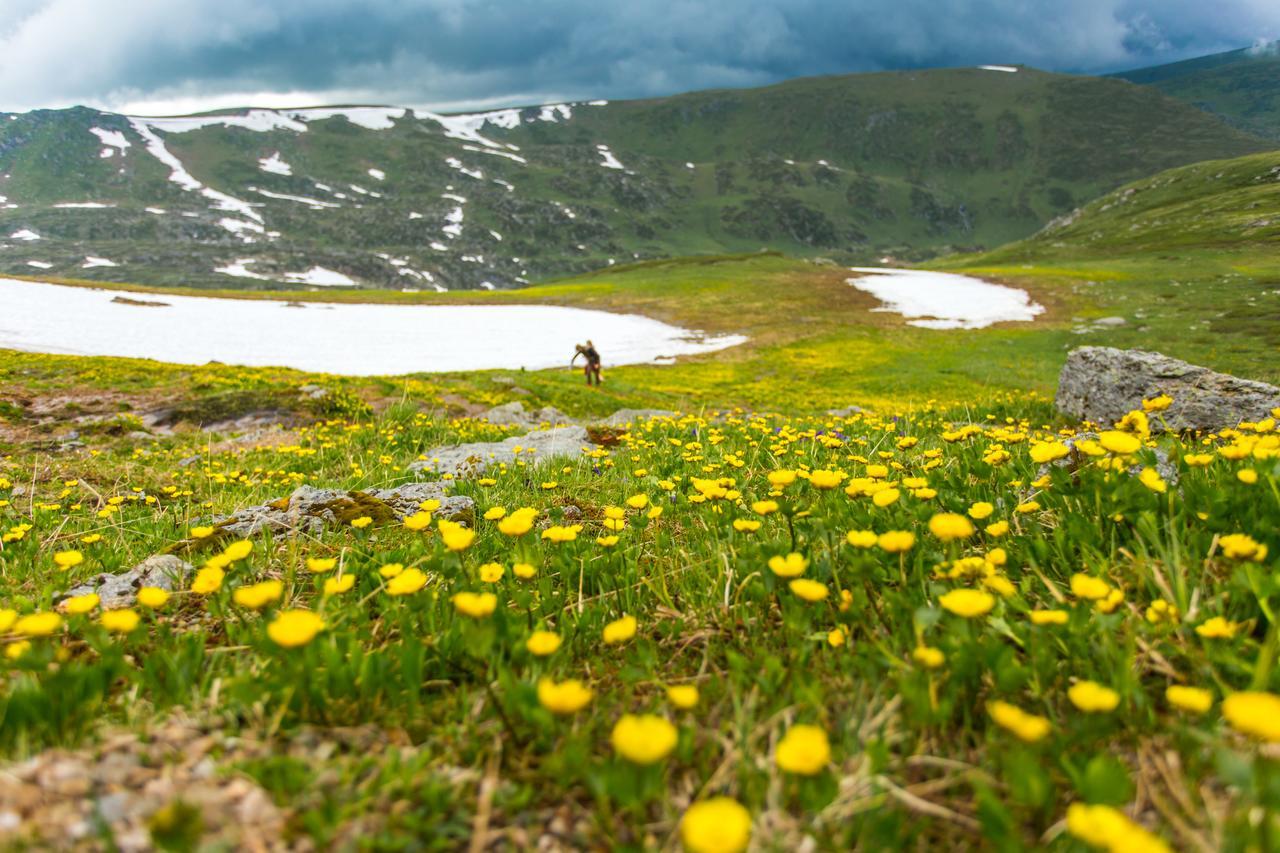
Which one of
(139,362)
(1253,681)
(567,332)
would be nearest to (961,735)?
(1253,681)

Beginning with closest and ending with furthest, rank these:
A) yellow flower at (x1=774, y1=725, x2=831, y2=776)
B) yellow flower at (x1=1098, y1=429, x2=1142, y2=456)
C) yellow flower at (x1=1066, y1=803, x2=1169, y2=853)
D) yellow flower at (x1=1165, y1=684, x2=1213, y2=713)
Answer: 1. yellow flower at (x1=1066, y1=803, x2=1169, y2=853)
2. yellow flower at (x1=774, y1=725, x2=831, y2=776)
3. yellow flower at (x1=1165, y1=684, x2=1213, y2=713)
4. yellow flower at (x1=1098, y1=429, x2=1142, y2=456)

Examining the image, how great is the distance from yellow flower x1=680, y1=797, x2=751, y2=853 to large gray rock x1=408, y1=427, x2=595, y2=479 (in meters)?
4.72

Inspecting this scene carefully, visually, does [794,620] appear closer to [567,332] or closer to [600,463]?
[600,463]

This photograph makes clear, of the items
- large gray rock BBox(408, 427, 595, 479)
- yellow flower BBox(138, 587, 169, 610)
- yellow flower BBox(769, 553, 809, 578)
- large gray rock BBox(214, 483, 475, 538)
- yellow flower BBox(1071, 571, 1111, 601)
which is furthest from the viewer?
large gray rock BBox(408, 427, 595, 479)

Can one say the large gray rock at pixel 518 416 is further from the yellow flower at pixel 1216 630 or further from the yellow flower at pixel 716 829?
the yellow flower at pixel 716 829

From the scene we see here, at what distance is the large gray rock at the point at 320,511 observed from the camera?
377 centimetres

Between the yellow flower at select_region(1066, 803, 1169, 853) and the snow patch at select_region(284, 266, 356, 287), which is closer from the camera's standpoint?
the yellow flower at select_region(1066, 803, 1169, 853)

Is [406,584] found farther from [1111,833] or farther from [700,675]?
[1111,833]

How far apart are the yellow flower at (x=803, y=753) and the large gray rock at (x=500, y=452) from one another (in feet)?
15.1

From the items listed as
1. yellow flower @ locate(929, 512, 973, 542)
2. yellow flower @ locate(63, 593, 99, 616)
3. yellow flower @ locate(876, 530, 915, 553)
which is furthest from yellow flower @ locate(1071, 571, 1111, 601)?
yellow flower @ locate(63, 593, 99, 616)

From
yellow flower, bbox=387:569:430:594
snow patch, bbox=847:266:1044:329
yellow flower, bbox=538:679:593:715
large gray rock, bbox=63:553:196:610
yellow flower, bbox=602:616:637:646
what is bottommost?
large gray rock, bbox=63:553:196:610

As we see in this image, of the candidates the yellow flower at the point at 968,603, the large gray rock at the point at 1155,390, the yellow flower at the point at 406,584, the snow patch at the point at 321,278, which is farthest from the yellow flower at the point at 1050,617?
the snow patch at the point at 321,278

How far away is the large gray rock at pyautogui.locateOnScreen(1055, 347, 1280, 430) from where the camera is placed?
26.9ft

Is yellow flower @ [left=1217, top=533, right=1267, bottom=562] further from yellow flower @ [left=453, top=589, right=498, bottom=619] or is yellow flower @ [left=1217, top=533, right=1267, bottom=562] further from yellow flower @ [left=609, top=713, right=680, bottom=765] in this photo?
yellow flower @ [left=453, top=589, right=498, bottom=619]
